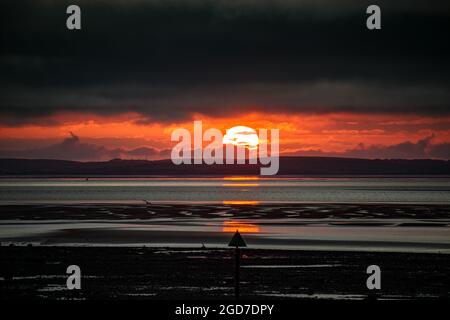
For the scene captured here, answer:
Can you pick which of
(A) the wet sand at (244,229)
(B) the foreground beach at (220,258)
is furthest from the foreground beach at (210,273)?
(A) the wet sand at (244,229)

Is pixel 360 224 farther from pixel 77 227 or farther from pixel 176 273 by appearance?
pixel 176 273

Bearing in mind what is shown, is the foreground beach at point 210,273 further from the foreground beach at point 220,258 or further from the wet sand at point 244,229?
the wet sand at point 244,229

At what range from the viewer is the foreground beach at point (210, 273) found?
96.1 ft

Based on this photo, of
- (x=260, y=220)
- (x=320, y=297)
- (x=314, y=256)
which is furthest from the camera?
(x=260, y=220)

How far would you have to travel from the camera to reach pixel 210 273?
35031 mm

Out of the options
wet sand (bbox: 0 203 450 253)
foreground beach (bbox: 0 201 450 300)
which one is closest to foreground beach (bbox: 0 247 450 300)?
foreground beach (bbox: 0 201 450 300)

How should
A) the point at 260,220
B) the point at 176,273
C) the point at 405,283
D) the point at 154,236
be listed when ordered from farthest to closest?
the point at 260,220 → the point at 154,236 → the point at 176,273 → the point at 405,283

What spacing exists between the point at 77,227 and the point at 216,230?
42.7 feet

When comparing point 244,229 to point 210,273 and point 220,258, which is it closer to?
point 220,258

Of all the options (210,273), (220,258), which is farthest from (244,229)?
(210,273)

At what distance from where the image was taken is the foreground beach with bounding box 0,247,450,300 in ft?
96.1

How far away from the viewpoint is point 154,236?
55688mm
